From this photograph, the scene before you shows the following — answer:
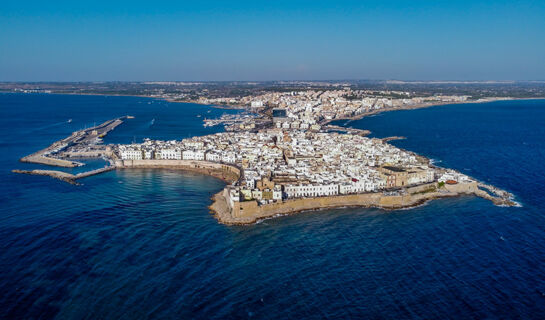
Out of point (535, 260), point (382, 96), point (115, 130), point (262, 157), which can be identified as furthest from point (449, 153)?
point (382, 96)

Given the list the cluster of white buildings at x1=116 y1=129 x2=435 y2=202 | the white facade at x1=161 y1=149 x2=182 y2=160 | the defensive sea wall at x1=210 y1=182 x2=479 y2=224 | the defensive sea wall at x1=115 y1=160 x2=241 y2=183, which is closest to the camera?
the defensive sea wall at x1=210 y1=182 x2=479 y2=224

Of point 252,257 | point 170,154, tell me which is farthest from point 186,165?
point 252,257

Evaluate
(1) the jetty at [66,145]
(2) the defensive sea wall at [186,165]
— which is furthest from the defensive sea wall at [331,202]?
(1) the jetty at [66,145]

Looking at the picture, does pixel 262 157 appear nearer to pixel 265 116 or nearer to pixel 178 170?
pixel 178 170

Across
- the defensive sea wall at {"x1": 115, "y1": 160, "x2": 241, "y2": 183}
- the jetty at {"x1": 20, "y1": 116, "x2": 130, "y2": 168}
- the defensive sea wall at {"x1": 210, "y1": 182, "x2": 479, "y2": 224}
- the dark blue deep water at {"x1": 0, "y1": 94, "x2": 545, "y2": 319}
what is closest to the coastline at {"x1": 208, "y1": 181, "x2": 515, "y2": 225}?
the defensive sea wall at {"x1": 210, "y1": 182, "x2": 479, "y2": 224}

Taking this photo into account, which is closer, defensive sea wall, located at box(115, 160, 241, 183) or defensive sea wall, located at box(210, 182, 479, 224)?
defensive sea wall, located at box(210, 182, 479, 224)

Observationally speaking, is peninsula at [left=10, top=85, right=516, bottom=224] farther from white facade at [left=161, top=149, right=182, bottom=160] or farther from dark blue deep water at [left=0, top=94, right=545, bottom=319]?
dark blue deep water at [left=0, top=94, right=545, bottom=319]

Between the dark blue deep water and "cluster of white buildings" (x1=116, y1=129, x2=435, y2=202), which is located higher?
"cluster of white buildings" (x1=116, y1=129, x2=435, y2=202)

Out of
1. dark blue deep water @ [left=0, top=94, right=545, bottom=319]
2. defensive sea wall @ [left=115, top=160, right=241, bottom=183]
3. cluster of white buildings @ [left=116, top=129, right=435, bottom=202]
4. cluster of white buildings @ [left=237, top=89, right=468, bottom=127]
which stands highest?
cluster of white buildings @ [left=237, top=89, right=468, bottom=127]
